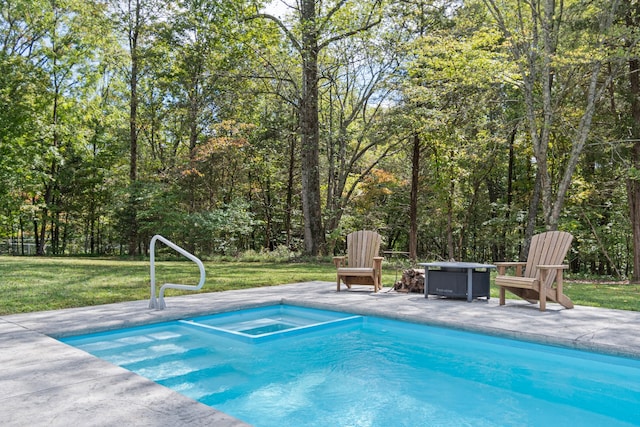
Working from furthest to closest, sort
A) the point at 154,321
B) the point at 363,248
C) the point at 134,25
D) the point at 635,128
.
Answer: the point at 134,25 → the point at 635,128 → the point at 363,248 → the point at 154,321

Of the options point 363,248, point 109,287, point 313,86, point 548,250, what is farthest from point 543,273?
point 313,86

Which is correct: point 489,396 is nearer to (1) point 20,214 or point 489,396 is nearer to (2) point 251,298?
(2) point 251,298

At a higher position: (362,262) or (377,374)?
(362,262)

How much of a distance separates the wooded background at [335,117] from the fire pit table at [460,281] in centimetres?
463

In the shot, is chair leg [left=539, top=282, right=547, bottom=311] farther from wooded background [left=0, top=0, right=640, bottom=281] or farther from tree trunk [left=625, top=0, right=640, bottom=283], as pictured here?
tree trunk [left=625, top=0, right=640, bottom=283]

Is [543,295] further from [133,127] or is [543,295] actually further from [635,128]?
[133,127]

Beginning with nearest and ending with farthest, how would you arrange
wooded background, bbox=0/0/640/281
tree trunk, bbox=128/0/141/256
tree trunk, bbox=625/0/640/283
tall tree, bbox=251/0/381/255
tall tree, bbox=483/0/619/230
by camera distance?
tall tree, bbox=483/0/619/230
tree trunk, bbox=625/0/640/283
wooded background, bbox=0/0/640/281
tall tree, bbox=251/0/381/255
tree trunk, bbox=128/0/141/256

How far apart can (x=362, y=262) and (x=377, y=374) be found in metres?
3.57

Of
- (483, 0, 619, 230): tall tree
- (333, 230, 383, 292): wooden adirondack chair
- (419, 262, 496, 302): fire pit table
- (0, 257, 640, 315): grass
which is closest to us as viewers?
(0, 257, 640, 315): grass

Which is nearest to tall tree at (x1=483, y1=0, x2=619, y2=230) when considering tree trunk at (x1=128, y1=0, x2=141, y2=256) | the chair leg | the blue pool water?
the chair leg

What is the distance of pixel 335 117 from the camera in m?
20.3

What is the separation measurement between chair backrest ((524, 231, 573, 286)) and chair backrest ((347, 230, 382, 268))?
2180 millimetres

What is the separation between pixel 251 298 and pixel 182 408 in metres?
3.76

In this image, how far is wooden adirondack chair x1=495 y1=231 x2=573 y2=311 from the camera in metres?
4.94
